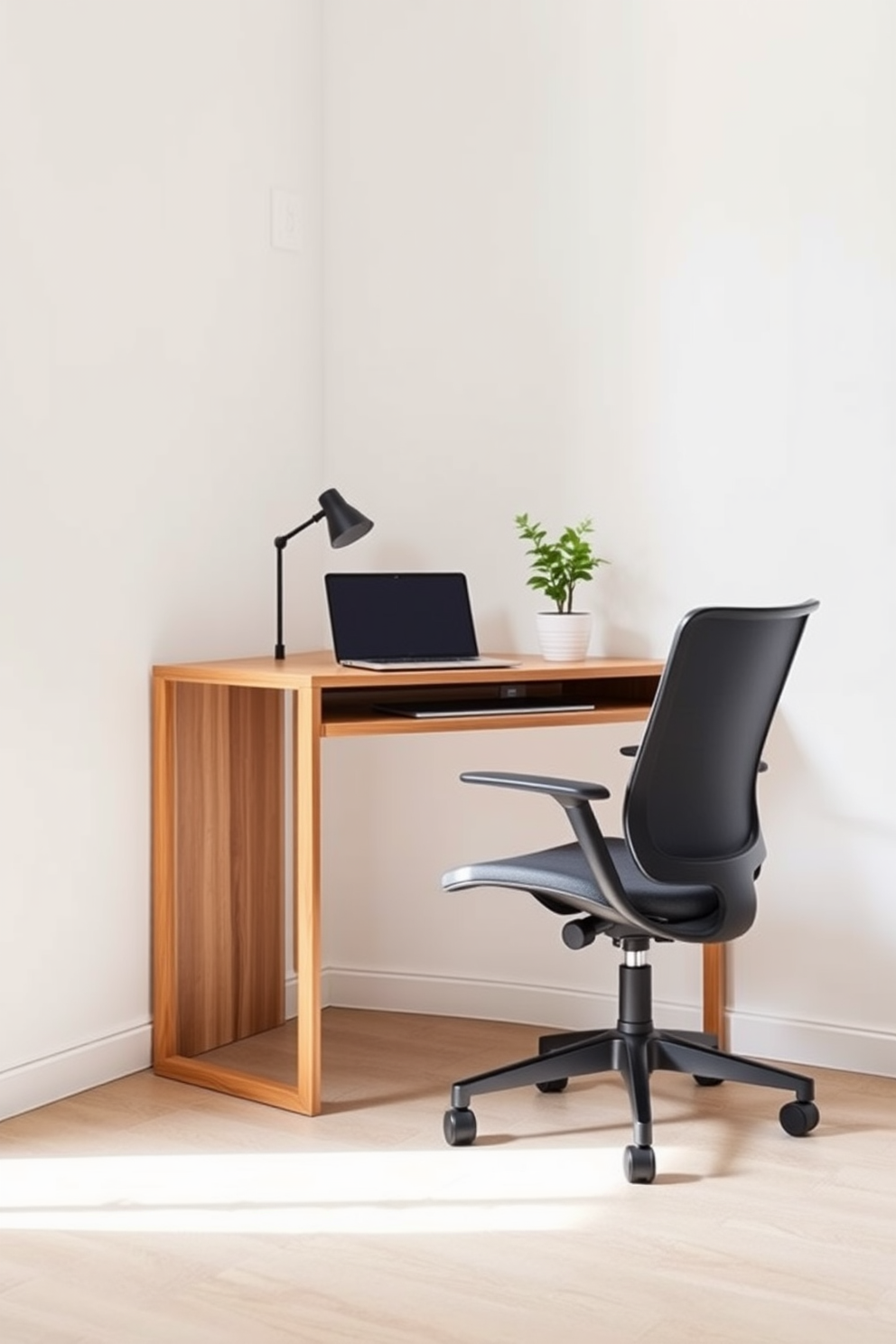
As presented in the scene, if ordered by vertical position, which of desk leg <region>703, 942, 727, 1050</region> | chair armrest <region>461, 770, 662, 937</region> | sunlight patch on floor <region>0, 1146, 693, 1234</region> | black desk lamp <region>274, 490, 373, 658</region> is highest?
black desk lamp <region>274, 490, 373, 658</region>

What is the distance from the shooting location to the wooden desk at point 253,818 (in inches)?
114

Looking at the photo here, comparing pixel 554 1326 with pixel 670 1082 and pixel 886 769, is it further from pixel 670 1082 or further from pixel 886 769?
pixel 886 769

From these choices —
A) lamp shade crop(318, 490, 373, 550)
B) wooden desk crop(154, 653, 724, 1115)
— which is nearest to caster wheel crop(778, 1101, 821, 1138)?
wooden desk crop(154, 653, 724, 1115)

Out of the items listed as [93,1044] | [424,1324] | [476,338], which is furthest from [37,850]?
[476,338]

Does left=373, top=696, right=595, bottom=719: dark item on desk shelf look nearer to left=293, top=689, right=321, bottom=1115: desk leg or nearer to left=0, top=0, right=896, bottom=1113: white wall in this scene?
left=293, top=689, right=321, bottom=1115: desk leg

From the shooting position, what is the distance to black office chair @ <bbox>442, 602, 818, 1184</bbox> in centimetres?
251

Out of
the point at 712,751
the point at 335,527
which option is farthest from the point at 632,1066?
the point at 335,527

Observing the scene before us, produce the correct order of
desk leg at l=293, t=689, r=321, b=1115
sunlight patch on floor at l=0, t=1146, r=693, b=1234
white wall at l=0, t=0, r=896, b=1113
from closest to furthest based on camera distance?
sunlight patch on floor at l=0, t=1146, r=693, b=1234
desk leg at l=293, t=689, r=321, b=1115
white wall at l=0, t=0, r=896, b=1113

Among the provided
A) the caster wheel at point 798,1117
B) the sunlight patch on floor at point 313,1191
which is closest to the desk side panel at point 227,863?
the sunlight patch on floor at point 313,1191

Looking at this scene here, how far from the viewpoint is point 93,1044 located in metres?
3.08

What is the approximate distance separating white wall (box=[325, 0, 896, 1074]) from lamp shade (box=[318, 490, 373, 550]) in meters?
0.37

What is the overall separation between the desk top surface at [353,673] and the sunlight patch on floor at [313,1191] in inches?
33.0

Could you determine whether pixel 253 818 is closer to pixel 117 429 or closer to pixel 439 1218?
pixel 117 429

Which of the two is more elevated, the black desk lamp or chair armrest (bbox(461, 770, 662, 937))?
the black desk lamp
